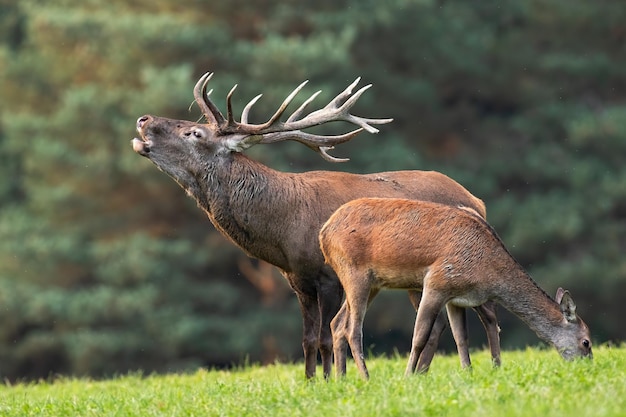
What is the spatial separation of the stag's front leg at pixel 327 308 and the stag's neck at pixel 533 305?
4.72 ft

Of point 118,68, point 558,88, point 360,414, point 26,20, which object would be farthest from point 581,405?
point 26,20

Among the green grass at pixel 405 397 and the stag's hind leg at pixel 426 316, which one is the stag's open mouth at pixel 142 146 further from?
the stag's hind leg at pixel 426 316

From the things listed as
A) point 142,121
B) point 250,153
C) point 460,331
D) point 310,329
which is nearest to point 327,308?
point 310,329

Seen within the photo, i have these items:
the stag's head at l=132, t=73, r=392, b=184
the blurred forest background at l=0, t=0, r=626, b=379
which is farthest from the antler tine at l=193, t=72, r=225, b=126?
the blurred forest background at l=0, t=0, r=626, b=379

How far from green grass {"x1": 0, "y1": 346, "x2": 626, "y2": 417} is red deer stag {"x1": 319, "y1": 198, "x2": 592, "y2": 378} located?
1.03ft

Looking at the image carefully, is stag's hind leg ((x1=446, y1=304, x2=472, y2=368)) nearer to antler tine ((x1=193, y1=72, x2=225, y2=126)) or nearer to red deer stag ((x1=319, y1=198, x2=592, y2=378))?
red deer stag ((x1=319, y1=198, x2=592, y2=378))

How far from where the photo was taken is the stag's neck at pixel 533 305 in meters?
8.63

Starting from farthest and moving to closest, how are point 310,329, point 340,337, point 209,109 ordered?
point 209,109
point 310,329
point 340,337

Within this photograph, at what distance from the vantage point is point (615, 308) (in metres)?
26.2

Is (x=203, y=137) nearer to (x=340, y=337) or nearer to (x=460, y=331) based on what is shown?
(x=340, y=337)

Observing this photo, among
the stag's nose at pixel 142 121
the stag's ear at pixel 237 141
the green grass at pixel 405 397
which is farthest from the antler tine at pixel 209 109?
the green grass at pixel 405 397

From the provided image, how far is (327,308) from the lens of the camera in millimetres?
9531

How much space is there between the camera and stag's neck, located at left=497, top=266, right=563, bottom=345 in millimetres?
8633

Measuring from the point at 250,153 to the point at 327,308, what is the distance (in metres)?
13.9
